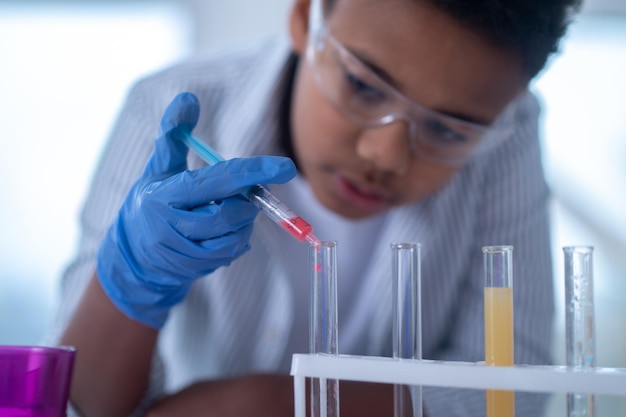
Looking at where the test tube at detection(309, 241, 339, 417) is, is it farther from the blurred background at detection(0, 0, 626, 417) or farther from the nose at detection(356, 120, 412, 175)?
the blurred background at detection(0, 0, 626, 417)

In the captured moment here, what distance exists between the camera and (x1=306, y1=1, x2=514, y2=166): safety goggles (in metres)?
1.15

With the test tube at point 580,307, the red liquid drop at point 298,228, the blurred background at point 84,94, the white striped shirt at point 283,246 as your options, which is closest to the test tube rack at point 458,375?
the test tube at point 580,307

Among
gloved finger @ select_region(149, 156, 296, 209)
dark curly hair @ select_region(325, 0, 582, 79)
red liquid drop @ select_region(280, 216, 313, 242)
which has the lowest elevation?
red liquid drop @ select_region(280, 216, 313, 242)

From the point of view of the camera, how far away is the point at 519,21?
107 cm

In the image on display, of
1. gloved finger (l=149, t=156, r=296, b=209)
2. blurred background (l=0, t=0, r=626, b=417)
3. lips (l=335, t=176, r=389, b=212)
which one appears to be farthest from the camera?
blurred background (l=0, t=0, r=626, b=417)

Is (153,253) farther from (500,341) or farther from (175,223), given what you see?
(500,341)

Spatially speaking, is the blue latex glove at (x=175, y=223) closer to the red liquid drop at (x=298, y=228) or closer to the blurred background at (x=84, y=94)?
the red liquid drop at (x=298, y=228)

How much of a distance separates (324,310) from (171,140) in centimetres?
34

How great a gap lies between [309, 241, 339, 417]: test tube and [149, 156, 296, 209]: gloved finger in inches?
3.8

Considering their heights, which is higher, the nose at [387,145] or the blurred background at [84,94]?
the blurred background at [84,94]

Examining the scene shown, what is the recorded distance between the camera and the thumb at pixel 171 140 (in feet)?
3.26

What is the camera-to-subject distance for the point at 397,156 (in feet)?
3.87

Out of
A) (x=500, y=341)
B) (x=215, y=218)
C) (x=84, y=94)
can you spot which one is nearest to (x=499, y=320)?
(x=500, y=341)

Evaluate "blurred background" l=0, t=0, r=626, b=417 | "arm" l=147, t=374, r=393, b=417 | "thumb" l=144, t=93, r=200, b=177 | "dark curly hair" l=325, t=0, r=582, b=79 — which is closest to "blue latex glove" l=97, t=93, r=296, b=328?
"thumb" l=144, t=93, r=200, b=177
